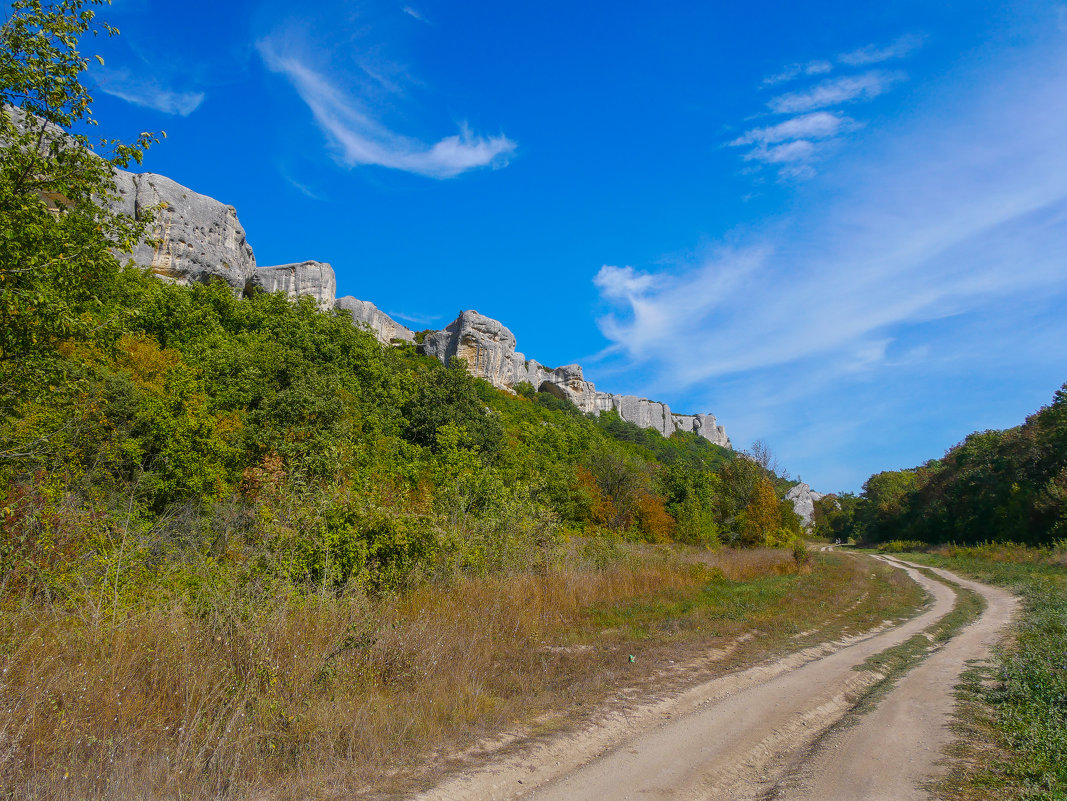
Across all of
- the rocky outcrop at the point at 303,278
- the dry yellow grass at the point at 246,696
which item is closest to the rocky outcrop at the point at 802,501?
the rocky outcrop at the point at 303,278

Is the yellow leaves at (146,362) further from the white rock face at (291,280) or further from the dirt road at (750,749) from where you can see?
the dirt road at (750,749)

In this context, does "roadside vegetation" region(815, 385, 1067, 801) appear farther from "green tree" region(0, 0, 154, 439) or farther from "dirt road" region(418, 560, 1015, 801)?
"green tree" region(0, 0, 154, 439)

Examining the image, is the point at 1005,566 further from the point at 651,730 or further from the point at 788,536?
the point at 651,730

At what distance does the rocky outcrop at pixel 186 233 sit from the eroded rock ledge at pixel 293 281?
60mm

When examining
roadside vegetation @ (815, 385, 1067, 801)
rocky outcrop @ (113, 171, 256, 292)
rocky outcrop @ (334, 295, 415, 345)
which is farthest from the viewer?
rocky outcrop @ (334, 295, 415, 345)

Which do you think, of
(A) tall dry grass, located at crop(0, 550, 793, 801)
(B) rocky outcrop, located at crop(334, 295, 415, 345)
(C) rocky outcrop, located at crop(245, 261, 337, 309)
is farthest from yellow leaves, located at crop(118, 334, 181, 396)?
(B) rocky outcrop, located at crop(334, 295, 415, 345)

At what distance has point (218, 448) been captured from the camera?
56.3 ft

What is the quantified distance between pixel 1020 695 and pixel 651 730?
14.1ft

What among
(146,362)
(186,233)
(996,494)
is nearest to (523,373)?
(186,233)

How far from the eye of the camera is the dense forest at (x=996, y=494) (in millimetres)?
29281

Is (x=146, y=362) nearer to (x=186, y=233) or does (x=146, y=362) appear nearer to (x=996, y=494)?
(x=186, y=233)

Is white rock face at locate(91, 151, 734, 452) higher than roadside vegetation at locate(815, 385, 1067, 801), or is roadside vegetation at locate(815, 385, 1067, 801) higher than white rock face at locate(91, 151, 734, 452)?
white rock face at locate(91, 151, 734, 452)

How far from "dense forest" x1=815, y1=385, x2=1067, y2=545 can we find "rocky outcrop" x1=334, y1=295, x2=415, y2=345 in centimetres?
5600

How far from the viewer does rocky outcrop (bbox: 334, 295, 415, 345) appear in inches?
2541
